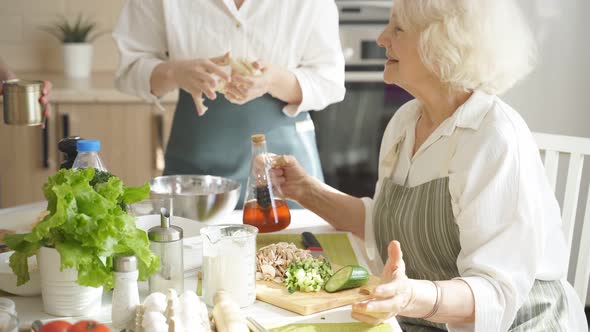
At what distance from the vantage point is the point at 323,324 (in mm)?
1242

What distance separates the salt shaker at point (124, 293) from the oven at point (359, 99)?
2.49 metres

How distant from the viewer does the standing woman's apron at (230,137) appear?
2.19 metres

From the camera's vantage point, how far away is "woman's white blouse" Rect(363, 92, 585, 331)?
1.39 meters

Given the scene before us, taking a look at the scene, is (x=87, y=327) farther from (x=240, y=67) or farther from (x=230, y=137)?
(x=230, y=137)

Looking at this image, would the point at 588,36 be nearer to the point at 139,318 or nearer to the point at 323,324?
the point at 323,324

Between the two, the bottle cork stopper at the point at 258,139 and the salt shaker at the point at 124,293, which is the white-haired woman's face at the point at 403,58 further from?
the salt shaker at the point at 124,293

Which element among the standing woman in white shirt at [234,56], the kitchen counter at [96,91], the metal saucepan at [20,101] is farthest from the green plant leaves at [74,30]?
the metal saucepan at [20,101]

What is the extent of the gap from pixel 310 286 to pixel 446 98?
0.53m

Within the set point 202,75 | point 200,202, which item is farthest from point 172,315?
point 202,75

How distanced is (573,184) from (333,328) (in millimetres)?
898

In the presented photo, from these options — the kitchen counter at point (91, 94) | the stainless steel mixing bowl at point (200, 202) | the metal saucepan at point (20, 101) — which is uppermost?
the metal saucepan at point (20, 101)

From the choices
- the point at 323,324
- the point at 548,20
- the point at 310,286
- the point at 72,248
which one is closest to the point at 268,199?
the point at 310,286

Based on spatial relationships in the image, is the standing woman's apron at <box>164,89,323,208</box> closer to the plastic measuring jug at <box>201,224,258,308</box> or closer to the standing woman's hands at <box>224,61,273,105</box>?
the standing woman's hands at <box>224,61,273,105</box>

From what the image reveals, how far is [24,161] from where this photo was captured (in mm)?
3447
